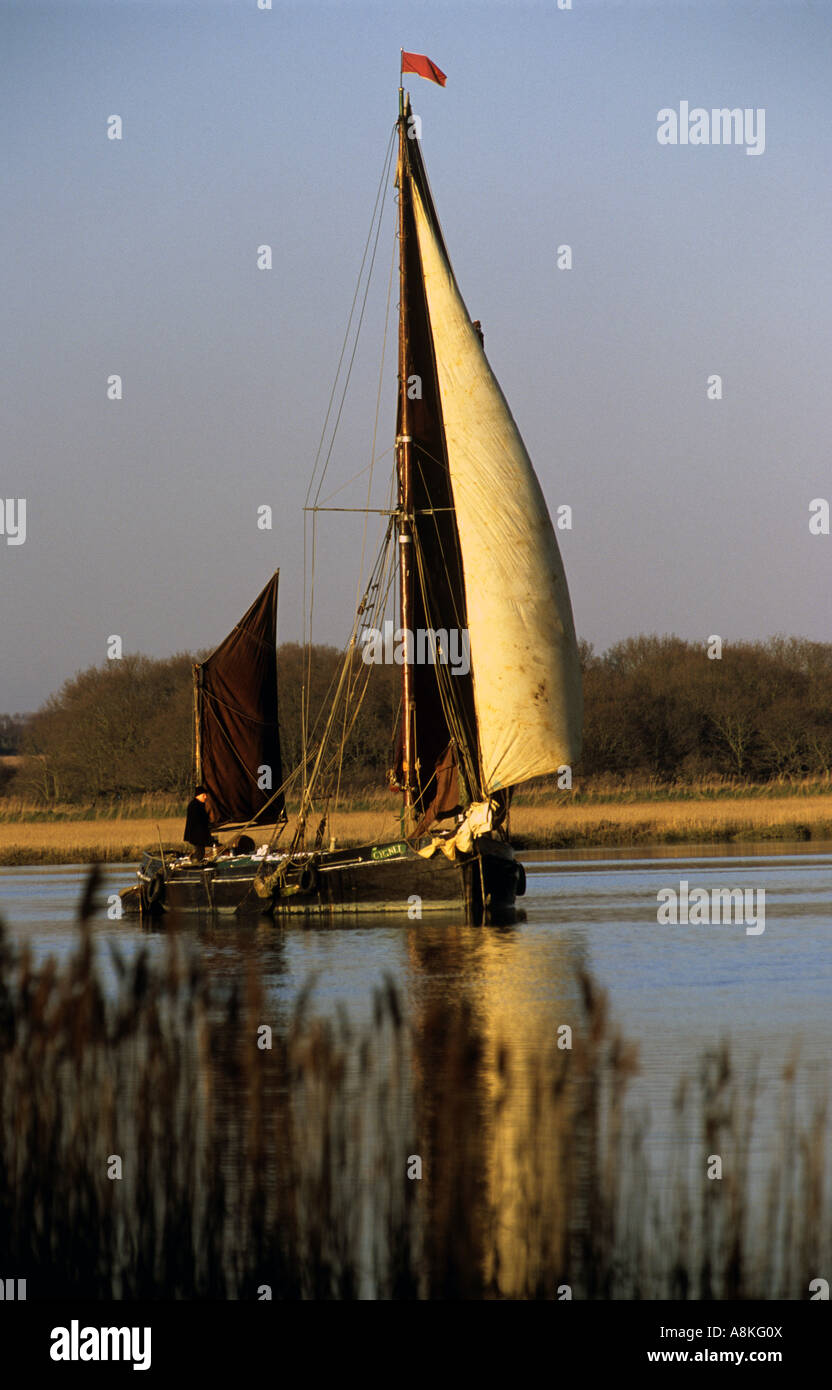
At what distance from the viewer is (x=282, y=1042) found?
528 inches

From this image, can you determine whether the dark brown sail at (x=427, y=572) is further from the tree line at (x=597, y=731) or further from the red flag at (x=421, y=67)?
the tree line at (x=597, y=731)

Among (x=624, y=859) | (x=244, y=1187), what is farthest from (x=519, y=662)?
(x=244, y=1187)

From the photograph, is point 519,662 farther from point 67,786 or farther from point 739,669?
point 739,669

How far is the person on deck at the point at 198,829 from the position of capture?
2597 cm

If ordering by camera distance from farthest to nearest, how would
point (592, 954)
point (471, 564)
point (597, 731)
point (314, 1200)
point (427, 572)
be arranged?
1. point (597, 731)
2. point (427, 572)
3. point (471, 564)
4. point (592, 954)
5. point (314, 1200)

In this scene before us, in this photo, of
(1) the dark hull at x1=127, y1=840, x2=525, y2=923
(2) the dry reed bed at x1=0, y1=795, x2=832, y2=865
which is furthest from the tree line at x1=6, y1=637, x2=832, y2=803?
(1) the dark hull at x1=127, y1=840, x2=525, y2=923

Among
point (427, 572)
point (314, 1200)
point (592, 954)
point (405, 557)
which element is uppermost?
point (405, 557)

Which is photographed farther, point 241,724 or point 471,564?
point 241,724

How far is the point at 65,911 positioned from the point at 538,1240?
765 inches

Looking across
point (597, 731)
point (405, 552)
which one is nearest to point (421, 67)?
point (405, 552)

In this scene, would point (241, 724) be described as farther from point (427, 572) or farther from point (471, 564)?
point (471, 564)

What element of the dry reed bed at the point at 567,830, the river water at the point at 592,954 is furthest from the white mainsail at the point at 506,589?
the dry reed bed at the point at 567,830

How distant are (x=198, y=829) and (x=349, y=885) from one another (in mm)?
2787

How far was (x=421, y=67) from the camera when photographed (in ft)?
91.2
